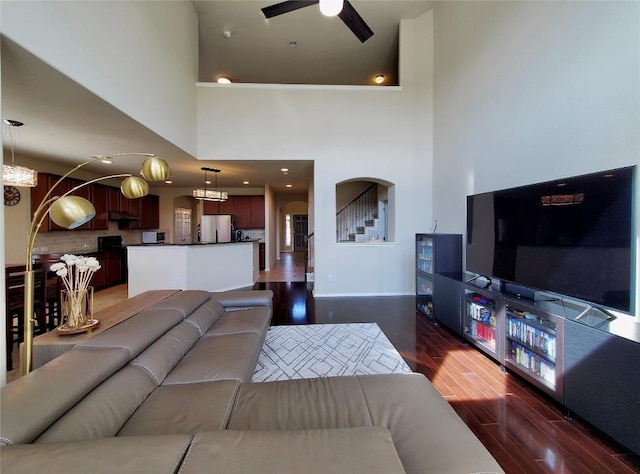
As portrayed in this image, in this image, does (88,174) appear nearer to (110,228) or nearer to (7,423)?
(110,228)

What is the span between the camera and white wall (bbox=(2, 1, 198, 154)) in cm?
210

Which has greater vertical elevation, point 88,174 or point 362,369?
point 88,174

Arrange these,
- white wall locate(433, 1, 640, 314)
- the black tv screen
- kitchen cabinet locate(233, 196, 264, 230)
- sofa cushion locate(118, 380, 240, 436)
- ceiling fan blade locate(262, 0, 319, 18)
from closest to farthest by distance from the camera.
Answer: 1. sofa cushion locate(118, 380, 240, 436)
2. the black tv screen
3. white wall locate(433, 1, 640, 314)
4. ceiling fan blade locate(262, 0, 319, 18)
5. kitchen cabinet locate(233, 196, 264, 230)

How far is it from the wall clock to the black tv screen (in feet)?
23.2

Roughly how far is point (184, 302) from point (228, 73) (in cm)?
689

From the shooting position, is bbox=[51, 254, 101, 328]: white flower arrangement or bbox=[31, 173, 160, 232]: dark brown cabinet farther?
bbox=[31, 173, 160, 232]: dark brown cabinet

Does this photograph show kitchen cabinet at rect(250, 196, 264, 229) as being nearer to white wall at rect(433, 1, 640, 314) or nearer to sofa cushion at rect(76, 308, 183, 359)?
white wall at rect(433, 1, 640, 314)

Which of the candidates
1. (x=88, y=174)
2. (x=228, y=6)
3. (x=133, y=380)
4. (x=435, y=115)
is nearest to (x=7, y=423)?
(x=133, y=380)

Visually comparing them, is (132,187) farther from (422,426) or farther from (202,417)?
(422,426)

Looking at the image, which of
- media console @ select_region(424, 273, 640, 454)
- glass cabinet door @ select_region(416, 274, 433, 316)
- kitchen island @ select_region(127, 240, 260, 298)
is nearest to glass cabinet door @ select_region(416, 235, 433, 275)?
glass cabinet door @ select_region(416, 274, 433, 316)

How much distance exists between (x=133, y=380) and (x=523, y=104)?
4.11 metres

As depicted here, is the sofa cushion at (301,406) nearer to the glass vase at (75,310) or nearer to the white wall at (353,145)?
the glass vase at (75,310)

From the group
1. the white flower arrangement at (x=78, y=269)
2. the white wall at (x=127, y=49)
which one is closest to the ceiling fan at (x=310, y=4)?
the white wall at (x=127, y=49)

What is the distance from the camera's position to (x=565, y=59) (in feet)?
7.86
